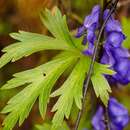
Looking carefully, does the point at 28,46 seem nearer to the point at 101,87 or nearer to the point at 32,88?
the point at 32,88

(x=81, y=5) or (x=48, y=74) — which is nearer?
(x=48, y=74)

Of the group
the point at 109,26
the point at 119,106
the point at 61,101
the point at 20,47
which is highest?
the point at 20,47

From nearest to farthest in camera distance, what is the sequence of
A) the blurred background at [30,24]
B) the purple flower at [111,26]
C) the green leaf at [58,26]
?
the purple flower at [111,26]
the green leaf at [58,26]
the blurred background at [30,24]

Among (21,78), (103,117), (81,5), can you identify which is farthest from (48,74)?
(81,5)

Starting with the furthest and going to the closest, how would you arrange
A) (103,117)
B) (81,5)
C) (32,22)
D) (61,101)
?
(81,5)
(32,22)
(103,117)
(61,101)

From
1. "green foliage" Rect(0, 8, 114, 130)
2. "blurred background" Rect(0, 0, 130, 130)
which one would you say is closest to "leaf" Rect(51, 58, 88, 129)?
"green foliage" Rect(0, 8, 114, 130)

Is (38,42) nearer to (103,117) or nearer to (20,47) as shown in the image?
(20,47)

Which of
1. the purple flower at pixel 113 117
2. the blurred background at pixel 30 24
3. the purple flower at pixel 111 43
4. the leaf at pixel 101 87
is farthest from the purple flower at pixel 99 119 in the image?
the blurred background at pixel 30 24

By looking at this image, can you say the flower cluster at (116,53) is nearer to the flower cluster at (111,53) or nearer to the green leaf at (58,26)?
the flower cluster at (111,53)
